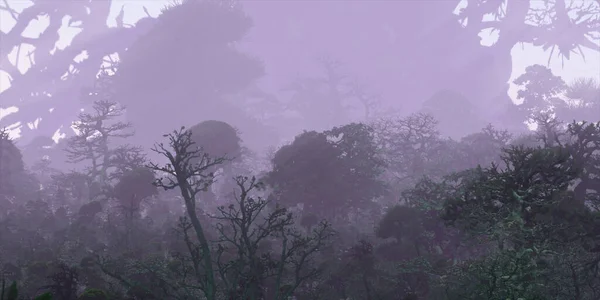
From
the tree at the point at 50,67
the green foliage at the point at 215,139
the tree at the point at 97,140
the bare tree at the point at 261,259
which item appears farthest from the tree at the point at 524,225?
the tree at the point at 50,67

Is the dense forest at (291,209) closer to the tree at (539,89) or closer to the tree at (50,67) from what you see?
the tree at (539,89)

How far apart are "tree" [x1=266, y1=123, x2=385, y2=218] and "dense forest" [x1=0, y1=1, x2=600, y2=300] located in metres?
0.10

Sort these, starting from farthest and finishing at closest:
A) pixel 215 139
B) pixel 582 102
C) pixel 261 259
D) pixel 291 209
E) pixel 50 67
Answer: pixel 50 67, pixel 582 102, pixel 215 139, pixel 291 209, pixel 261 259

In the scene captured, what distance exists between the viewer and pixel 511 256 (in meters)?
10.1

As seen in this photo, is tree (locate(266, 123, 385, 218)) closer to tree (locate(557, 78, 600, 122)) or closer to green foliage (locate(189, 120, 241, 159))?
green foliage (locate(189, 120, 241, 159))

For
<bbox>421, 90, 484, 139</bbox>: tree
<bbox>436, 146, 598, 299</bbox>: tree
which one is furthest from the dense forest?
<bbox>421, 90, 484, 139</bbox>: tree

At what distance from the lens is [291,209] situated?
113 feet

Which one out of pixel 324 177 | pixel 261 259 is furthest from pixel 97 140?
pixel 261 259

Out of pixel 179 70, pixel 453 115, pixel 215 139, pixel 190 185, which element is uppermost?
pixel 179 70

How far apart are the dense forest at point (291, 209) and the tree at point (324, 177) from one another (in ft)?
0.33

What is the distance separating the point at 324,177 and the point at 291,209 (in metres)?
8.18

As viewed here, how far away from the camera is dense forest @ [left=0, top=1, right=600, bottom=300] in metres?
12.2

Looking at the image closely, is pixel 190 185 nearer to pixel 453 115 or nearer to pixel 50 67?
pixel 453 115

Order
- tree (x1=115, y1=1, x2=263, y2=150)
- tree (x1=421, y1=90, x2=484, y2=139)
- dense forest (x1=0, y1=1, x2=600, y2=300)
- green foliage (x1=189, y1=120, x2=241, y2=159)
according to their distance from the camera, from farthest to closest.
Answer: tree (x1=421, y1=90, x2=484, y2=139) → tree (x1=115, y1=1, x2=263, y2=150) → green foliage (x1=189, y1=120, x2=241, y2=159) → dense forest (x1=0, y1=1, x2=600, y2=300)
